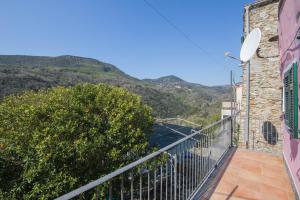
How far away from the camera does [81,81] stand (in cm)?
5547

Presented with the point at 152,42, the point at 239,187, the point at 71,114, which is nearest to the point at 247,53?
the point at 239,187

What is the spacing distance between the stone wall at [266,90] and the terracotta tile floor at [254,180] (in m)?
2.10

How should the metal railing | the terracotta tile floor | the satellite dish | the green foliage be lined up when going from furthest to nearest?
the green foliage < the satellite dish < the terracotta tile floor < the metal railing

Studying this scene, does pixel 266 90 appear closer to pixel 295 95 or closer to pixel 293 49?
pixel 293 49

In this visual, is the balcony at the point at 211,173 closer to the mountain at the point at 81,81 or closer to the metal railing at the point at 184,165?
the metal railing at the point at 184,165

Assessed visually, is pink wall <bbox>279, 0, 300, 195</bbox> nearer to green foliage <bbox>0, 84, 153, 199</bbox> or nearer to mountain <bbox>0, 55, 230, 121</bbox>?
green foliage <bbox>0, 84, 153, 199</bbox>

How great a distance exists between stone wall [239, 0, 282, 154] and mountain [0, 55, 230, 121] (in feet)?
31.6

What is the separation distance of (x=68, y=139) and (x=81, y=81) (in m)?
50.5

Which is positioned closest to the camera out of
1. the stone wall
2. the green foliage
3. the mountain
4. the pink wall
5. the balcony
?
the balcony

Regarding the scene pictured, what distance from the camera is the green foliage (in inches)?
243

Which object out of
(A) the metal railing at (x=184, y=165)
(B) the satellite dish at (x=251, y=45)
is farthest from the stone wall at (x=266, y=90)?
(A) the metal railing at (x=184, y=165)

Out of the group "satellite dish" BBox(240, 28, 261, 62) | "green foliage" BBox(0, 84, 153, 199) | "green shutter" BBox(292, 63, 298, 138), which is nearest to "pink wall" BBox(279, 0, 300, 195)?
"green shutter" BBox(292, 63, 298, 138)

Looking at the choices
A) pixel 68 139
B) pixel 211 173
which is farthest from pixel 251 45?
pixel 68 139

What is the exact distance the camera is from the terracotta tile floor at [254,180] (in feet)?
10.1
